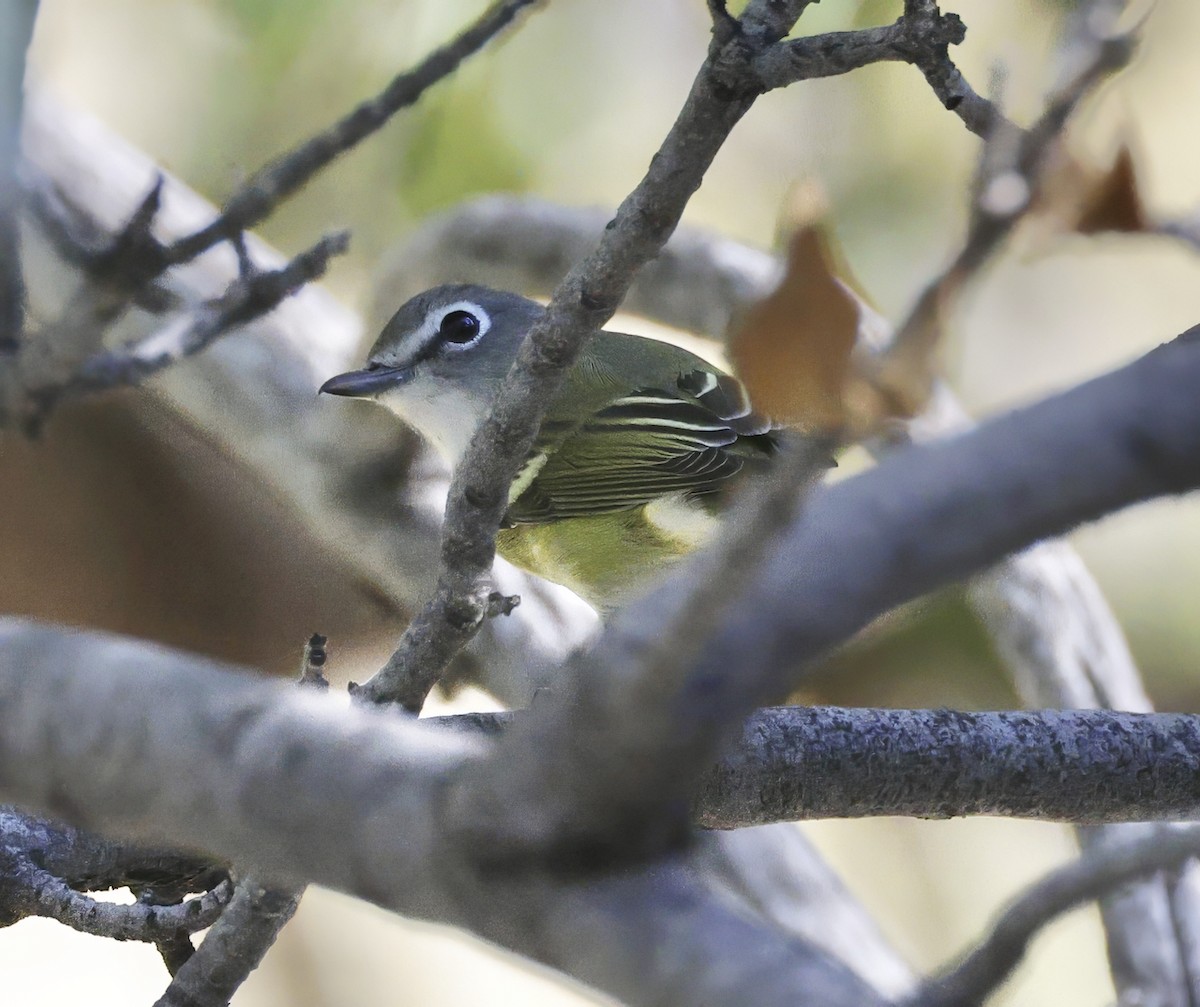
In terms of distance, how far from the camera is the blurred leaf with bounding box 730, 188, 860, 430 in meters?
0.29

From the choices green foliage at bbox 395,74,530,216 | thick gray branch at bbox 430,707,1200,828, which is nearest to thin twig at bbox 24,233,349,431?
thick gray branch at bbox 430,707,1200,828

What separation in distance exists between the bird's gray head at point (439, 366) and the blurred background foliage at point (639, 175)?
1022mm

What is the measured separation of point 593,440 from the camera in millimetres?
1441

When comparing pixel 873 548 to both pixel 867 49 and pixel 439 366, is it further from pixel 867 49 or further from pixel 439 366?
pixel 439 366

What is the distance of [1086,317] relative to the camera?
9.44 ft

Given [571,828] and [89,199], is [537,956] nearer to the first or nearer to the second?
[571,828]

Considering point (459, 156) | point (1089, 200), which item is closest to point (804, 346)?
point (1089, 200)

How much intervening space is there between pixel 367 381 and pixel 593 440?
26cm

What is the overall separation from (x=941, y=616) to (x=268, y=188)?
220 cm

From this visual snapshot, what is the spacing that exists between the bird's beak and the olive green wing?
0.59 ft

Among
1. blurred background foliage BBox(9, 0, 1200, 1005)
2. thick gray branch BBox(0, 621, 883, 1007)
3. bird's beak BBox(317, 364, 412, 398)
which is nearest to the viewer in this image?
thick gray branch BBox(0, 621, 883, 1007)

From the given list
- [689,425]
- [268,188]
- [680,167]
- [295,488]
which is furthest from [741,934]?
[295,488]

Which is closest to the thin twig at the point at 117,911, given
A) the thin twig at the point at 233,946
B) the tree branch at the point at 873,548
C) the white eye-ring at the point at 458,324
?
the thin twig at the point at 233,946

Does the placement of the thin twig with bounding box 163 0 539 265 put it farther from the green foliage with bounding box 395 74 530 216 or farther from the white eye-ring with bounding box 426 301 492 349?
the green foliage with bounding box 395 74 530 216
